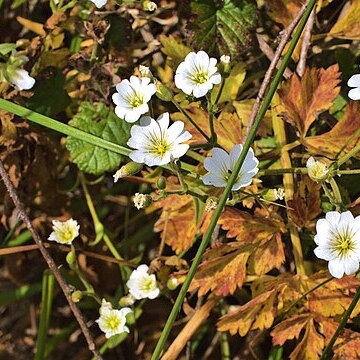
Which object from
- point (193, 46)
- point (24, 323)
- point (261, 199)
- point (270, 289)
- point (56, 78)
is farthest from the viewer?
point (24, 323)

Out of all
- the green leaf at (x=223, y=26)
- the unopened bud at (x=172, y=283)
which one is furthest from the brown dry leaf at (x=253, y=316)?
the green leaf at (x=223, y=26)

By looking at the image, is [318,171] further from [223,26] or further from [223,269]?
[223,26]

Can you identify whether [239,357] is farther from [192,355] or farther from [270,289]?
[270,289]

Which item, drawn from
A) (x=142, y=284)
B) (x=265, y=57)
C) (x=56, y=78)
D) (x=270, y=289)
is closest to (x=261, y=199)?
(x=270, y=289)

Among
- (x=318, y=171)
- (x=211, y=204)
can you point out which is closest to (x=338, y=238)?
(x=318, y=171)

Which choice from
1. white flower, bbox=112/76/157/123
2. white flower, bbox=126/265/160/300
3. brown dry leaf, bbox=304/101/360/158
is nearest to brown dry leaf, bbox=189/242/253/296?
white flower, bbox=126/265/160/300

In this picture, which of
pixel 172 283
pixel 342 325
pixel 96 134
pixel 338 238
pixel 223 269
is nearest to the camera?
pixel 338 238
